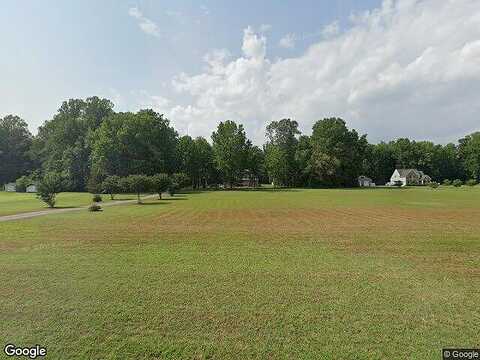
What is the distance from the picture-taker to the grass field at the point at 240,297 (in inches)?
188

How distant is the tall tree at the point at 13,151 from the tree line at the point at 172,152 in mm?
224

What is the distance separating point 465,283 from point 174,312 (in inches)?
268

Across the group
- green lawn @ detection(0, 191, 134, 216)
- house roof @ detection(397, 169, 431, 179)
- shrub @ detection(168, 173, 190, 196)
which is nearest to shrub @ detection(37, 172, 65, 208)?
green lawn @ detection(0, 191, 134, 216)

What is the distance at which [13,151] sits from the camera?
88.9 meters

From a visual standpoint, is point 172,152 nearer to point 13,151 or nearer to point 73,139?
point 73,139

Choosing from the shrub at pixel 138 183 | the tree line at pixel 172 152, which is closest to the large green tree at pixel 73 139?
the tree line at pixel 172 152

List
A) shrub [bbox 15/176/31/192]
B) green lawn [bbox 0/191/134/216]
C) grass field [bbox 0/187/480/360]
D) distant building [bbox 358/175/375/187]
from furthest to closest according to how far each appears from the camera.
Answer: distant building [bbox 358/175/375/187], shrub [bbox 15/176/31/192], green lawn [bbox 0/191/134/216], grass field [bbox 0/187/480/360]

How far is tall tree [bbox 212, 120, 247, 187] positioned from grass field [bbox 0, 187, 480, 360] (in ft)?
231

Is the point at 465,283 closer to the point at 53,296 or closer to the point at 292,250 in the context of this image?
the point at 292,250

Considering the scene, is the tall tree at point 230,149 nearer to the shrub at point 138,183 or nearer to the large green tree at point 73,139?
the large green tree at point 73,139

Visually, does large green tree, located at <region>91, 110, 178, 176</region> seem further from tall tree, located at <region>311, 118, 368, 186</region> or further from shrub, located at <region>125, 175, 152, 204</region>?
tall tree, located at <region>311, 118, 368, 186</region>

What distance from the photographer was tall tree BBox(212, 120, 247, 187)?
83.0 m

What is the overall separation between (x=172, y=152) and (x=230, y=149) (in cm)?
1552

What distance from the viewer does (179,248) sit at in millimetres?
11516
